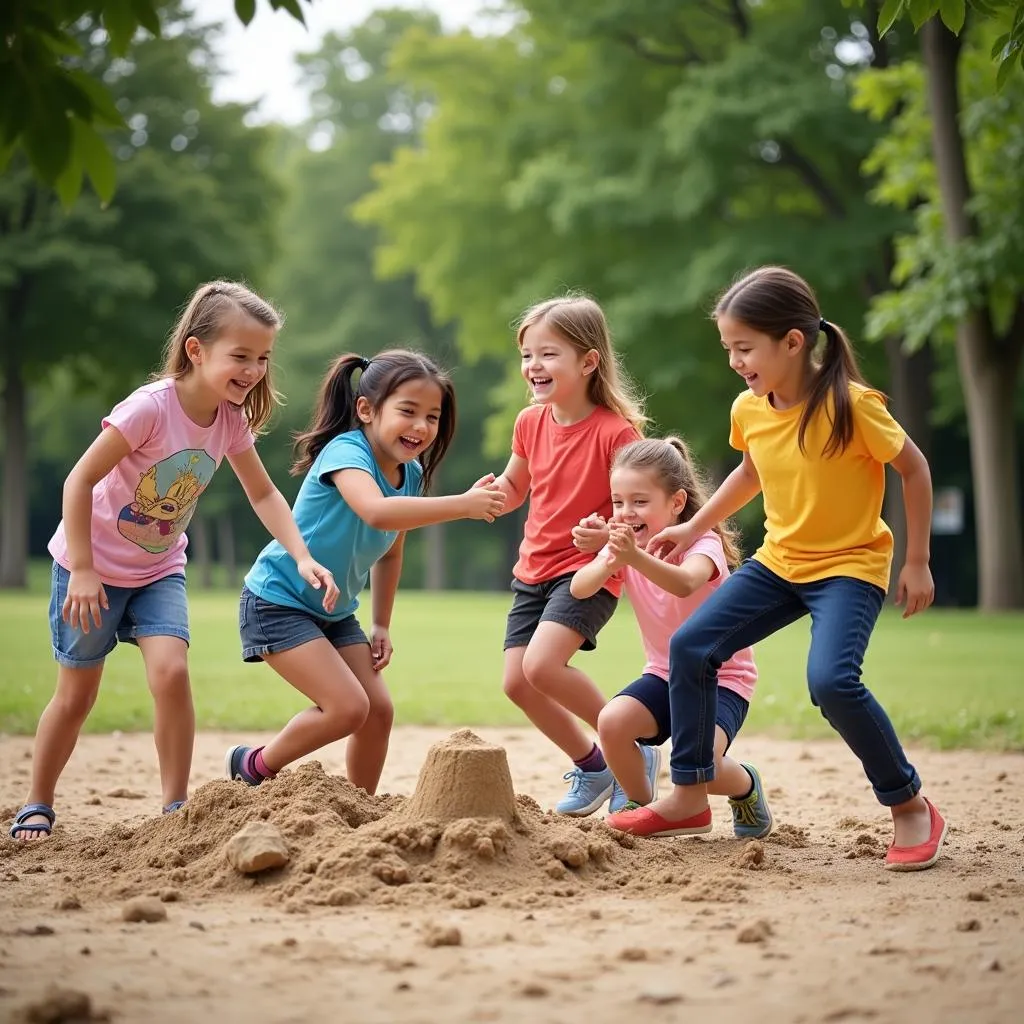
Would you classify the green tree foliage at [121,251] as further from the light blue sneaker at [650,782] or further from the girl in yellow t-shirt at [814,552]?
the girl in yellow t-shirt at [814,552]

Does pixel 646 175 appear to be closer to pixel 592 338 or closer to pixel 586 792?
pixel 592 338

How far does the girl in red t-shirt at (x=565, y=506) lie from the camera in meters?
5.48

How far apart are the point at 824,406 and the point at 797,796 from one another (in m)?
2.23

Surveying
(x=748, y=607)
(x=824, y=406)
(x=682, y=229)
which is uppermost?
(x=682, y=229)

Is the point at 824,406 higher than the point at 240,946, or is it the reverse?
the point at 824,406

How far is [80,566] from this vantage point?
492cm

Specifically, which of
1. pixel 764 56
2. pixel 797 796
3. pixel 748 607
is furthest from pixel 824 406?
pixel 764 56

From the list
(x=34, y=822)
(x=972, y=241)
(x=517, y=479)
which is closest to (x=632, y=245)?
(x=972, y=241)

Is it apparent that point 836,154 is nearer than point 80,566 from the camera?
No

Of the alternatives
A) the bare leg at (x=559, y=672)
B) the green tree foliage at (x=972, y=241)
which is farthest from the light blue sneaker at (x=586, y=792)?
the green tree foliage at (x=972, y=241)

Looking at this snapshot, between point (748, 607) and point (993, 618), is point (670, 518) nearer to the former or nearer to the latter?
point (748, 607)

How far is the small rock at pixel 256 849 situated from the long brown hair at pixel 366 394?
1739 mm

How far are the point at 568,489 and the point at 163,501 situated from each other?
152 centimetres

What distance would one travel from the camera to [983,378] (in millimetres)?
18109
